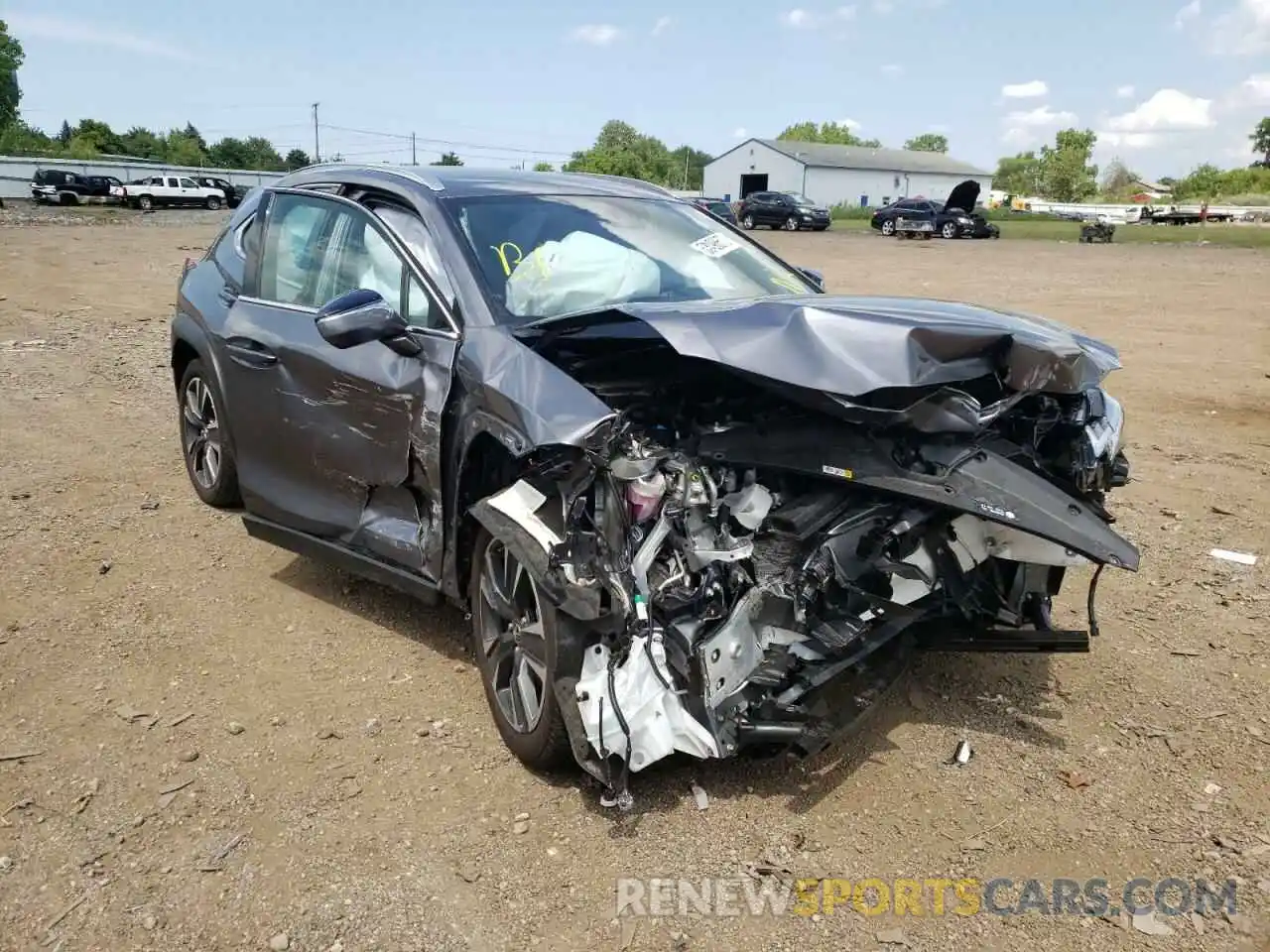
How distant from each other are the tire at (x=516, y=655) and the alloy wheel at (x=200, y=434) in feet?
8.76

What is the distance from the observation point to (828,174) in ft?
276

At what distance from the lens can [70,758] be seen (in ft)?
11.4

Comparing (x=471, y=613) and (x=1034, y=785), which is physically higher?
(x=471, y=613)

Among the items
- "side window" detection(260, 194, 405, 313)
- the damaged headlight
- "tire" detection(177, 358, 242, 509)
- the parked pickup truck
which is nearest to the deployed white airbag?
"side window" detection(260, 194, 405, 313)

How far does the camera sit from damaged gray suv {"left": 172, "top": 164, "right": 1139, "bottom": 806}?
2988 millimetres

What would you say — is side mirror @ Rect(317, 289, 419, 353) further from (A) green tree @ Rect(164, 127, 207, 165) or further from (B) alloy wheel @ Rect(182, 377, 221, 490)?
(A) green tree @ Rect(164, 127, 207, 165)

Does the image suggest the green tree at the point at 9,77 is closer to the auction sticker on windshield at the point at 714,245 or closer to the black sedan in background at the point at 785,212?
the black sedan in background at the point at 785,212

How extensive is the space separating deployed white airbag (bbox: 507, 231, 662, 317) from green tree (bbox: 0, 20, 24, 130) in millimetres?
102350

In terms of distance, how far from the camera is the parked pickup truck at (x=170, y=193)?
48.4m

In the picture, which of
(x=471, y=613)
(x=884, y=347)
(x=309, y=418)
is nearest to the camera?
(x=884, y=347)

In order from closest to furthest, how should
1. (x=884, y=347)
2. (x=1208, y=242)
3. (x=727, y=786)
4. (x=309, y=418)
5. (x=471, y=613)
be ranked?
(x=884, y=347)
(x=727, y=786)
(x=471, y=613)
(x=309, y=418)
(x=1208, y=242)

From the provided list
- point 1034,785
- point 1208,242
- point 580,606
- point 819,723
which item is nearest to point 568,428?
point 580,606

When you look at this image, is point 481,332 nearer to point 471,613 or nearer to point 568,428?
point 568,428

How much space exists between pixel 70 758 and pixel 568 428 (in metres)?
2.08
